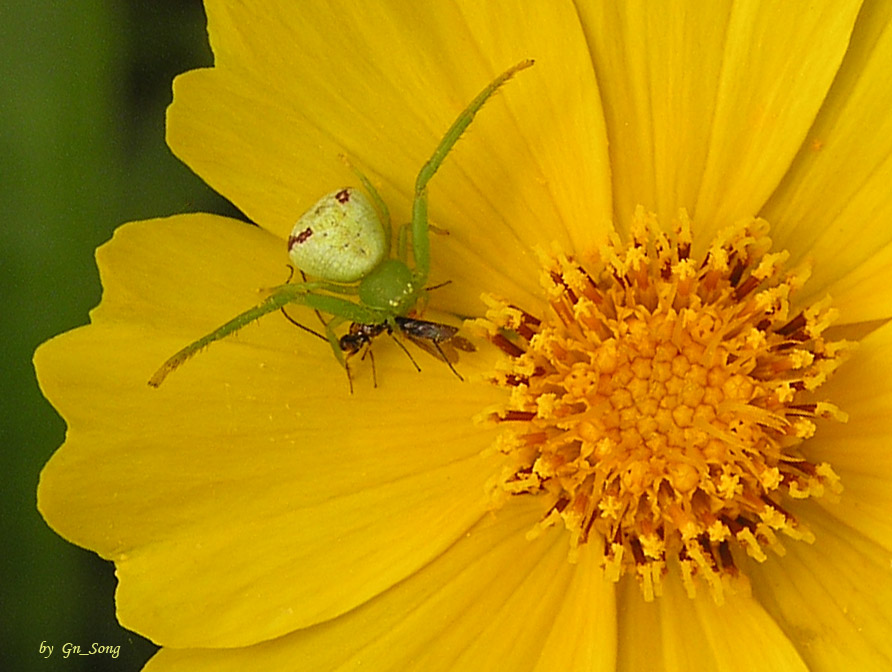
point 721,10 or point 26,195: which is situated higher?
point 721,10

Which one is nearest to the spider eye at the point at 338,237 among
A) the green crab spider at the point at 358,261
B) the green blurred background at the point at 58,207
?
the green crab spider at the point at 358,261

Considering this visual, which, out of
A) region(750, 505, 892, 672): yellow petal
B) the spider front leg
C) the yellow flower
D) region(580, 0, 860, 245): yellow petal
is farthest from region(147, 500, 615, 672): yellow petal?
region(580, 0, 860, 245): yellow petal

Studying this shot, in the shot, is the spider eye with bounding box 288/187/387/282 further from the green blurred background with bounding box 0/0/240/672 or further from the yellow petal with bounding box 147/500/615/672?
the green blurred background with bounding box 0/0/240/672

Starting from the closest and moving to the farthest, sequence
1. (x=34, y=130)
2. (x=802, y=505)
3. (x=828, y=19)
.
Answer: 1. (x=828, y=19)
2. (x=802, y=505)
3. (x=34, y=130)

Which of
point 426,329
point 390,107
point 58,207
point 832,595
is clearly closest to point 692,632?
point 832,595

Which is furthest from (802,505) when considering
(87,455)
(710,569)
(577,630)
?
(87,455)

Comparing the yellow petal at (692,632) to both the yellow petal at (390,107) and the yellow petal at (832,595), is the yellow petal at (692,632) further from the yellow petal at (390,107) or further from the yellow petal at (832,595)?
the yellow petal at (390,107)

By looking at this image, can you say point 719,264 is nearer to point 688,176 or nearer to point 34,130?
point 688,176
